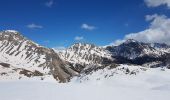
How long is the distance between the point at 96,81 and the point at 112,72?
11.6 meters

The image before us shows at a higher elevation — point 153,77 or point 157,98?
point 153,77

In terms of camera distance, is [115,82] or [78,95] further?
[115,82]

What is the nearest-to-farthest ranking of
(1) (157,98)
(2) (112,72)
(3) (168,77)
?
(1) (157,98)
(3) (168,77)
(2) (112,72)

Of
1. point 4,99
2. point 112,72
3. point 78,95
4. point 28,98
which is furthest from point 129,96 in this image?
point 112,72

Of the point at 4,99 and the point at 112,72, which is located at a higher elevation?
the point at 112,72

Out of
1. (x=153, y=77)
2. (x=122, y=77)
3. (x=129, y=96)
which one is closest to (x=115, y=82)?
(x=122, y=77)

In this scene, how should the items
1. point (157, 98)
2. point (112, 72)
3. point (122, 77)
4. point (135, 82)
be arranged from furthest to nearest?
point (112, 72) < point (122, 77) < point (135, 82) < point (157, 98)

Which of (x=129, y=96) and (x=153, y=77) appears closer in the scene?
(x=129, y=96)

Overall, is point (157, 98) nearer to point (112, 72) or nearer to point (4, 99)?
point (4, 99)

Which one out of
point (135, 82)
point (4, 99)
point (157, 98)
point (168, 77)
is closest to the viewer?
point (4, 99)

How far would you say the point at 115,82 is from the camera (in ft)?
480

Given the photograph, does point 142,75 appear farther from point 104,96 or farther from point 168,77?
point 104,96

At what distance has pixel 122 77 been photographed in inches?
5940

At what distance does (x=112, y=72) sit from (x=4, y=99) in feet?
450
